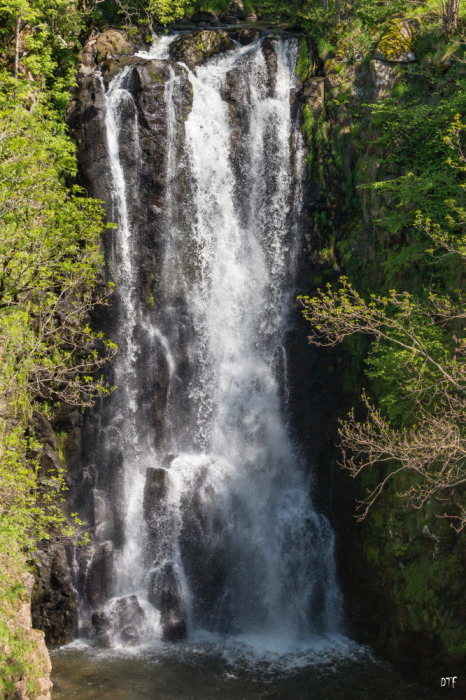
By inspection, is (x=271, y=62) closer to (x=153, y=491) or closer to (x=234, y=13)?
(x=234, y=13)

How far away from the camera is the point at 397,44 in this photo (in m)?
18.5

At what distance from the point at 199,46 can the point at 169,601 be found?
16980 mm

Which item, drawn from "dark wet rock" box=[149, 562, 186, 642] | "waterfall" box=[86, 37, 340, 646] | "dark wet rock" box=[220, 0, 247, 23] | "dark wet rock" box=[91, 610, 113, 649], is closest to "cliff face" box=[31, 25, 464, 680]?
"waterfall" box=[86, 37, 340, 646]

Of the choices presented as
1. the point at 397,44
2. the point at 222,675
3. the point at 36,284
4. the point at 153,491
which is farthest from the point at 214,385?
the point at 397,44

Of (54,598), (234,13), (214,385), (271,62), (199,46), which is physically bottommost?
(54,598)

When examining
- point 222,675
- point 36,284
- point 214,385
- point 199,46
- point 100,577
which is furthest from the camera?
point 199,46

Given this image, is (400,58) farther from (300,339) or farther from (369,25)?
(300,339)

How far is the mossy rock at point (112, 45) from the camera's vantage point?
2083 centimetres

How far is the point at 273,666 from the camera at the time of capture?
46.7ft

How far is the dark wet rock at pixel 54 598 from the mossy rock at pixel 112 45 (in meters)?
15.3

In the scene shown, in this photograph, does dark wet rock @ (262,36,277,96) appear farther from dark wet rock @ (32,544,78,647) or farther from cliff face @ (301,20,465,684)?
dark wet rock @ (32,544,78,647)

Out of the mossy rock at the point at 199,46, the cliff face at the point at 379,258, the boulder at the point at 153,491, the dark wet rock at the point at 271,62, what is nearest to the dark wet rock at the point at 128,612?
the boulder at the point at 153,491

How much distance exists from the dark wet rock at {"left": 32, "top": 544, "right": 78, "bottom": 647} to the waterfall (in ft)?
2.44

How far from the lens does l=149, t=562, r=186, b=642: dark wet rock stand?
15.6m
